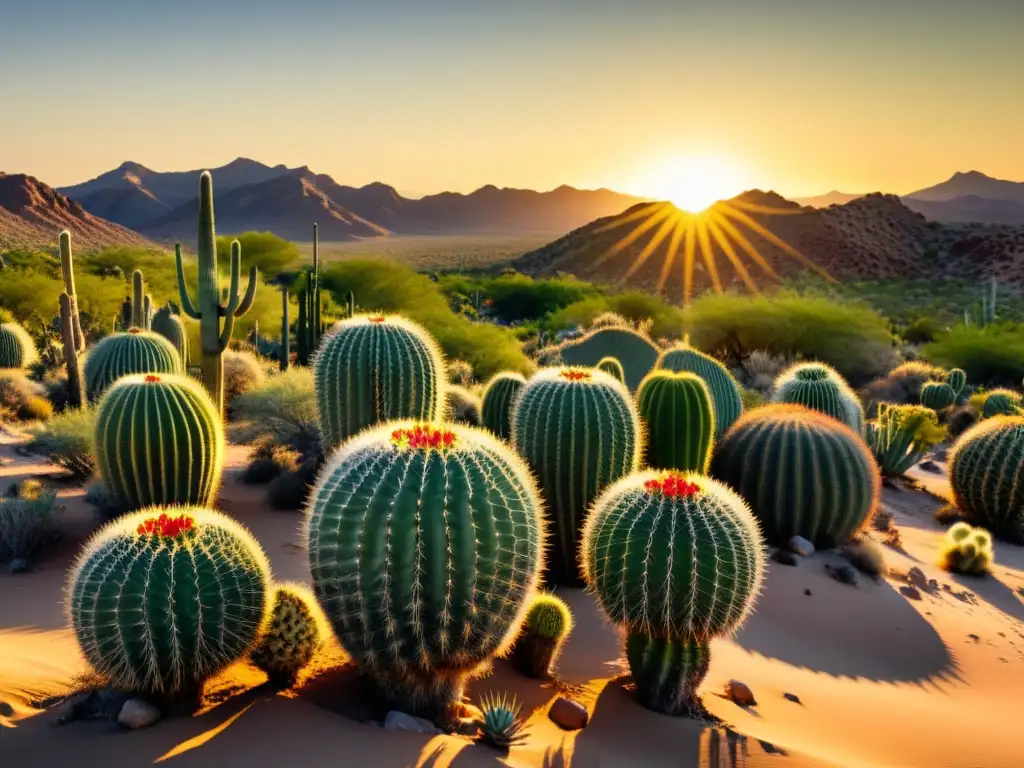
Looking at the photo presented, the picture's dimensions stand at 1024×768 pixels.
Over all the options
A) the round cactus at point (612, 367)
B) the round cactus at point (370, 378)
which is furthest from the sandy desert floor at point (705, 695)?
the round cactus at point (612, 367)

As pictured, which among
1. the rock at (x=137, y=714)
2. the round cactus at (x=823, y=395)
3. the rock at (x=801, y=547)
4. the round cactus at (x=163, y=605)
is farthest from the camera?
the round cactus at (x=823, y=395)

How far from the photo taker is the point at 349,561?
4.50 m

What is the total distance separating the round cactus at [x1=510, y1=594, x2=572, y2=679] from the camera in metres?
5.56

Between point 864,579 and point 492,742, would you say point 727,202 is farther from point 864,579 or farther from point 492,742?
point 492,742

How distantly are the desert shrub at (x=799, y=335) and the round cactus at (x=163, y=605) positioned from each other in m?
18.8

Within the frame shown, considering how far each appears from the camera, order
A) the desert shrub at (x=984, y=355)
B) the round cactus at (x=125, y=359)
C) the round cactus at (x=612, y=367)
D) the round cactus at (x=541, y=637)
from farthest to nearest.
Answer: the desert shrub at (x=984, y=355) < the round cactus at (x=125, y=359) < the round cactus at (x=612, y=367) < the round cactus at (x=541, y=637)

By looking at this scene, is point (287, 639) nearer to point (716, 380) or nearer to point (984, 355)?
point (716, 380)

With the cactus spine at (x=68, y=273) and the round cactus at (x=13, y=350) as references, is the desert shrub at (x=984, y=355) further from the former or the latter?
the round cactus at (x=13, y=350)

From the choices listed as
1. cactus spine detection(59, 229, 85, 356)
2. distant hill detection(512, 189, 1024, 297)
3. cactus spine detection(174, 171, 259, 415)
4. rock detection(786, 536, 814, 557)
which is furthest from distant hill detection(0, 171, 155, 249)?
rock detection(786, 536, 814, 557)

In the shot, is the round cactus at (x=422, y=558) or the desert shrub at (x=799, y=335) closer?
the round cactus at (x=422, y=558)

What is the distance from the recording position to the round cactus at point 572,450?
7.40 m

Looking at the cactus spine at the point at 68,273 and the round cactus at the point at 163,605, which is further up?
the cactus spine at the point at 68,273

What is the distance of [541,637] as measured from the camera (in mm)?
5555

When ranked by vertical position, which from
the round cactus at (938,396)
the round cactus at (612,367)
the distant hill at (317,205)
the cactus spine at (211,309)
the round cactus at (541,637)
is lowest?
the round cactus at (938,396)
